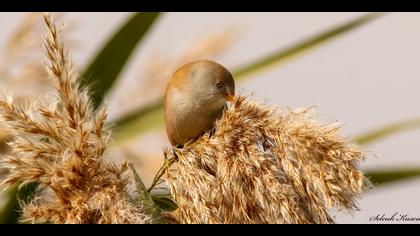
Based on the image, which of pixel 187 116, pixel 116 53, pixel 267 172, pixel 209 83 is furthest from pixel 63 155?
pixel 116 53

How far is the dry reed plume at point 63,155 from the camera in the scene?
1268 millimetres

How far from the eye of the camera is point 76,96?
1.29 meters

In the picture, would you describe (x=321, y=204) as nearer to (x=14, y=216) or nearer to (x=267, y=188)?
(x=267, y=188)

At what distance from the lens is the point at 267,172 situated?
4.40ft

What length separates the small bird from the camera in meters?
1.83

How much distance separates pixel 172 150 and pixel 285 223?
0.32 meters

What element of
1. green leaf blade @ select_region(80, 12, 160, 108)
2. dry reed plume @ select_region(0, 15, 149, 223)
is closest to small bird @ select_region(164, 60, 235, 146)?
green leaf blade @ select_region(80, 12, 160, 108)

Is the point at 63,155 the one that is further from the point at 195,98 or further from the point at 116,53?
the point at 116,53

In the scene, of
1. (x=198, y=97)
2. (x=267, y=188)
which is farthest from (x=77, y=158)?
(x=198, y=97)

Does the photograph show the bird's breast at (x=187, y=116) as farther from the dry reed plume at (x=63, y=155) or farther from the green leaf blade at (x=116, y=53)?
the dry reed plume at (x=63, y=155)

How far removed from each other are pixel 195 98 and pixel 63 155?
2.31 feet

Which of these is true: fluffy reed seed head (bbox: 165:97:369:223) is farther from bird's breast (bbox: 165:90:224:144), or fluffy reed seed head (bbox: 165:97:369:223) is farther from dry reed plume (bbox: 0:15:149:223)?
bird's breast (bbox: 165:90:224:144)

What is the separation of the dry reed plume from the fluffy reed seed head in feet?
0.40

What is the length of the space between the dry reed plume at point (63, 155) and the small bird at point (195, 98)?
1.68 feet
